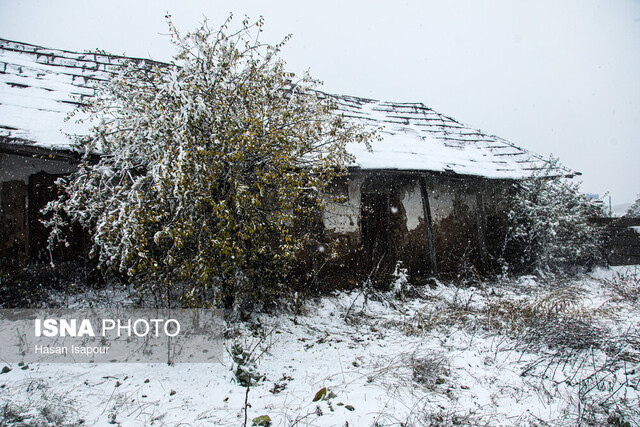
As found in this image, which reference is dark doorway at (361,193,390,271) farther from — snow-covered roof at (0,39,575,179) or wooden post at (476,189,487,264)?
wooden post at (476,189,487,264)

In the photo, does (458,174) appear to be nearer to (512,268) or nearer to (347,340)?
(512,268)

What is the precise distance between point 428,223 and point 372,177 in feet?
5.83

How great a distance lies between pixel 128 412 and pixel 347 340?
8.03 feet

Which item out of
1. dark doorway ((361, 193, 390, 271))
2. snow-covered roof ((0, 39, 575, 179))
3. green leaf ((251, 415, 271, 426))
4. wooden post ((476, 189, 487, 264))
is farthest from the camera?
wooden post ((476, 189, 487, 264))

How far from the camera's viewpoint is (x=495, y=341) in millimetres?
3943

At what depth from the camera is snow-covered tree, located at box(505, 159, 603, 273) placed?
756cm

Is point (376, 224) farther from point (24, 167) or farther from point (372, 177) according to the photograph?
point (24, 167)

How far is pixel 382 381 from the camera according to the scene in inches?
121

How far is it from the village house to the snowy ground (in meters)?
2.01

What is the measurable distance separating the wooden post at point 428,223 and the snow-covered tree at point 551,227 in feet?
6.48

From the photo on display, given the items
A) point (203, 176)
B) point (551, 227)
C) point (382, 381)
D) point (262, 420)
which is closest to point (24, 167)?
point (203, 176)

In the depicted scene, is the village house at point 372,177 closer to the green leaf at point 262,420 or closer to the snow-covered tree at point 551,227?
the snow-covered tree at point 551,227

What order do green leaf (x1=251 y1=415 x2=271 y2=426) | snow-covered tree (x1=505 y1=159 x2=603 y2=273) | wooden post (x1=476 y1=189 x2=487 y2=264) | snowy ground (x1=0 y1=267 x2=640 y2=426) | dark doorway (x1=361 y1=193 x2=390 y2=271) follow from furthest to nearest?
wooden post (x1=476 y1=189 x2=487 y2=264), snow-covered tree (x1=505 y1=159 x2=603 y2=273), dark doorway (x1=361 y1=193 x2=390 y2=271), snowy ground (x1=0 y1=267 x2=640 y2=426), green leaf (x1=251 y1=415 x2=271 y2=426)

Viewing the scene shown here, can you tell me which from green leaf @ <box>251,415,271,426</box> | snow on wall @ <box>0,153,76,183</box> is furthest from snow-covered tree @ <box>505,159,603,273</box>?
snow on wall @ <box>0,153,76,183</box>
